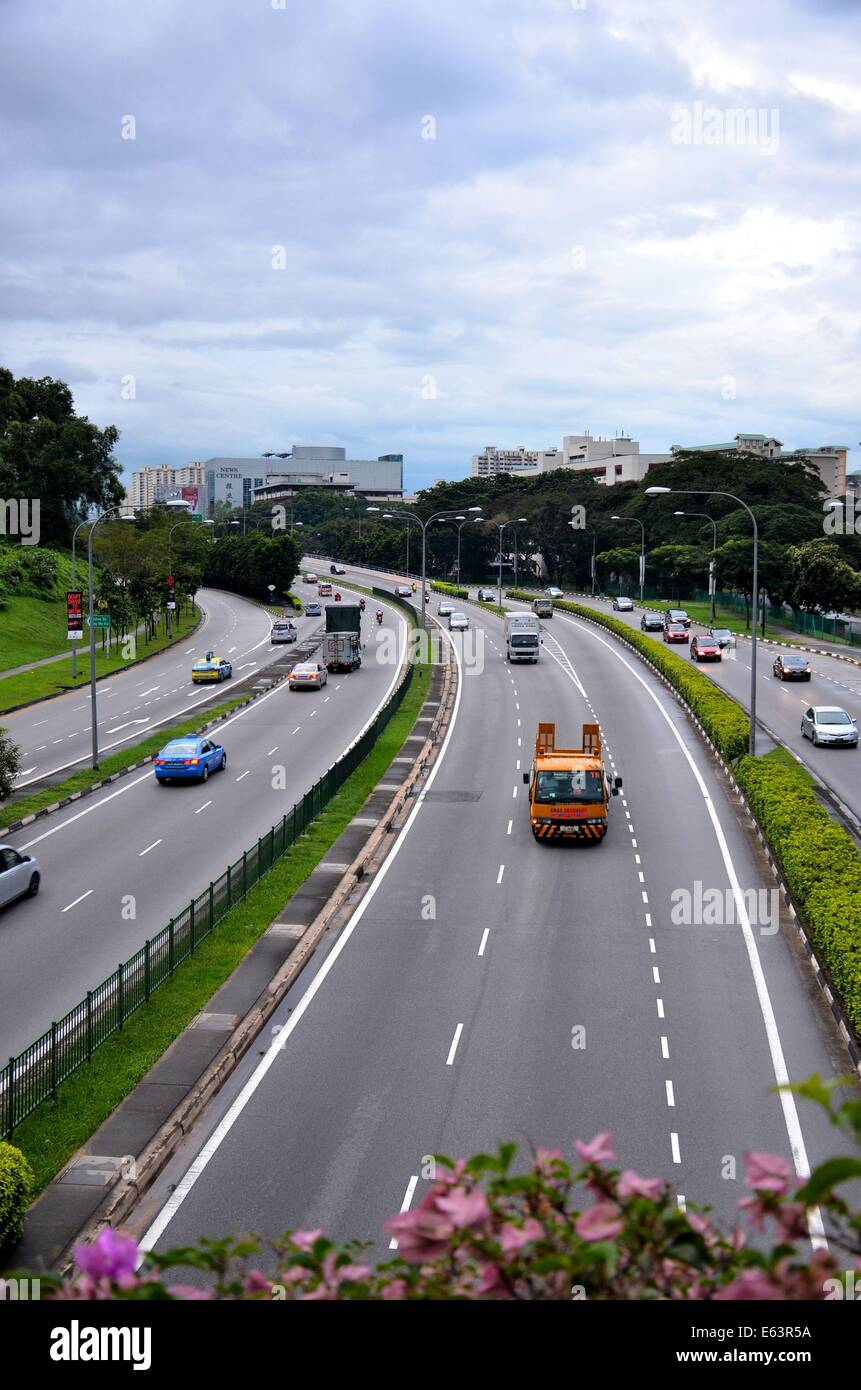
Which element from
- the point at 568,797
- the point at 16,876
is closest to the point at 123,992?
the point at 16,876

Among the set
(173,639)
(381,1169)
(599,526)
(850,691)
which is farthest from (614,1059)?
(599,526)

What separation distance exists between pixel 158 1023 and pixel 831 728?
98.8ft

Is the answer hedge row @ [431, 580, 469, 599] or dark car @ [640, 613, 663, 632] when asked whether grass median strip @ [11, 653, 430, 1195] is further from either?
hedge row @ [431, 580, 469, 599]

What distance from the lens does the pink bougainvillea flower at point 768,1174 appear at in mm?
3467

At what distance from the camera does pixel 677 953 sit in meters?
22.6

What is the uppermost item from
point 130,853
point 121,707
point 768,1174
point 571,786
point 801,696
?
point 768,1174

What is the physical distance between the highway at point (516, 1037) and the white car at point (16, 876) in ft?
22.9

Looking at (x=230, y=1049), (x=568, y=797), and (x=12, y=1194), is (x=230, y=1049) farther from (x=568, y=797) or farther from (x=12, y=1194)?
(x=568, y=797)

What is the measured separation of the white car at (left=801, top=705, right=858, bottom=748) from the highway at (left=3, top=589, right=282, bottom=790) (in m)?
25.7

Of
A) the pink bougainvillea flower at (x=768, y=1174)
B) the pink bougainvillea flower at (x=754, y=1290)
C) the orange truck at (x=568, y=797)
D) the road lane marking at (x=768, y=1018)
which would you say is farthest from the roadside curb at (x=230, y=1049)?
the pink bougainvillea flower at (x=768, y=1174)

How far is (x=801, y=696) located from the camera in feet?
177
